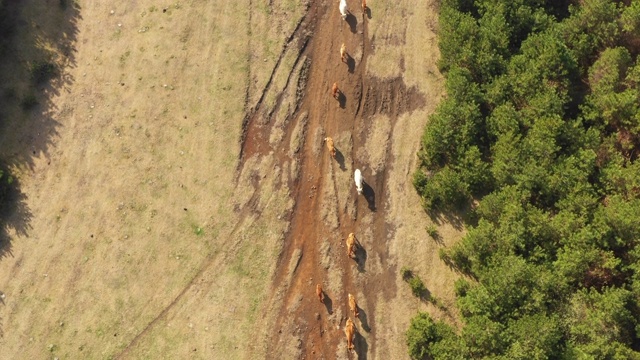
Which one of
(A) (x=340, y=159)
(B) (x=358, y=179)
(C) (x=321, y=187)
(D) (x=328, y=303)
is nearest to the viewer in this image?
(D) (x=328, y=303)

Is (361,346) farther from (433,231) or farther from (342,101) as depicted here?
(342,101)

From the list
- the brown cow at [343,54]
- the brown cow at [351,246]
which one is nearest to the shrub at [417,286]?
the brown cow at [351,246]

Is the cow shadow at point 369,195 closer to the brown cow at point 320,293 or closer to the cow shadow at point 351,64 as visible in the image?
the brown cow at point 320,293

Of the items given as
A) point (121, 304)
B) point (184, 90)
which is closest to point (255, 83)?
point (184, 90)

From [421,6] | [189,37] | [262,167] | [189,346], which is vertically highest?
[421,6]

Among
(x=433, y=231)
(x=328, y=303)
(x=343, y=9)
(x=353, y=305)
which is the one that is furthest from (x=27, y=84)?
(x=433, y=231)

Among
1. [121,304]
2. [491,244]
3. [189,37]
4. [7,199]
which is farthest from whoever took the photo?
[189,37]

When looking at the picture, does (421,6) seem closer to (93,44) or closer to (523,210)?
(523,210)
